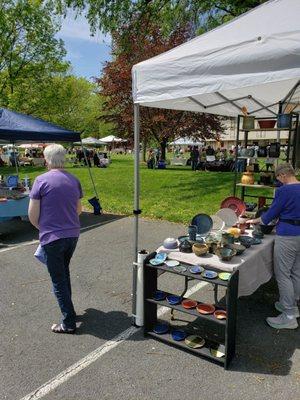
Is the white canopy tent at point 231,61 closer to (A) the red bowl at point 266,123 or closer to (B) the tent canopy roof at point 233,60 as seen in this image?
(B) the tent canopy roof at point 233,60

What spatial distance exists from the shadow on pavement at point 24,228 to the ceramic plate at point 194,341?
4.68 metres

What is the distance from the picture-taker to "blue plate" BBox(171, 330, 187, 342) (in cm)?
340

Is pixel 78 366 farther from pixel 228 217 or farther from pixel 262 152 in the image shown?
pixel 262 152

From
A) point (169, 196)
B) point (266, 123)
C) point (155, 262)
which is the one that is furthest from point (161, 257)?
point (169, 196)

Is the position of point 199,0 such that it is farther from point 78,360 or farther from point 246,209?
point 78,360

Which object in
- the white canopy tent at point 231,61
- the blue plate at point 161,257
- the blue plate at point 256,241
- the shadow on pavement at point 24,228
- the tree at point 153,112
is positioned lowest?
the shadow on pavement at point 24,228

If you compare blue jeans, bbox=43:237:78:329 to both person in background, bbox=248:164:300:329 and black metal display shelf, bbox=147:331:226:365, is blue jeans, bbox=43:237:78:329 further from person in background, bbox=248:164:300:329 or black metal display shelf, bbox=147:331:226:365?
person in background, bbox=248:164:300:329

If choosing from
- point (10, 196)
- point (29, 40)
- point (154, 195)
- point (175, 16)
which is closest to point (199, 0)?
point (175, 16)

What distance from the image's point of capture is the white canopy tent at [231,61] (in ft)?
9.54

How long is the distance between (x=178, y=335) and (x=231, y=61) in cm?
256

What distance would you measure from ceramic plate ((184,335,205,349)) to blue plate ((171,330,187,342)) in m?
0.05

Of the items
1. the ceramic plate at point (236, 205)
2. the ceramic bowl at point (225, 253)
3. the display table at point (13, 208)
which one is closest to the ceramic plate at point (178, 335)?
the ceramic bowl at point (225, 253)

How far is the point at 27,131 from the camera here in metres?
8.02

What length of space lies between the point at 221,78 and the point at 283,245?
175cm
